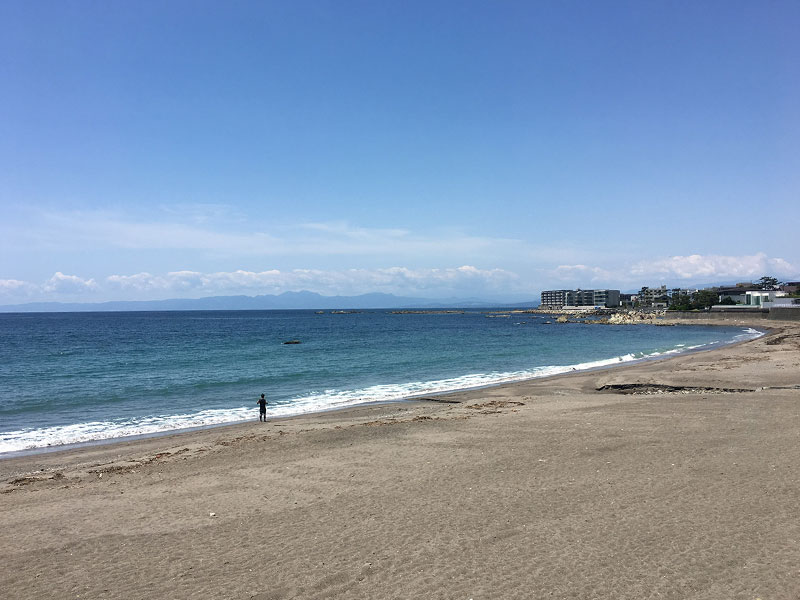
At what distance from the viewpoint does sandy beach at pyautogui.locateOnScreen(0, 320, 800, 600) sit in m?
7.39

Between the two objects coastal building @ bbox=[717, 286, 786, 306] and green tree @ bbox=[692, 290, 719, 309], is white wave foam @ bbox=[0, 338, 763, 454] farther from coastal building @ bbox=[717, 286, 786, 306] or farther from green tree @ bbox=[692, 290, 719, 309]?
green tree @ bbox=[692, 290, 719, 309]

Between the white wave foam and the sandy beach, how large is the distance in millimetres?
2660

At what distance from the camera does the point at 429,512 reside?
9977 millimetres

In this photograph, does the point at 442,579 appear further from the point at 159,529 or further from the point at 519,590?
the point at 159,529

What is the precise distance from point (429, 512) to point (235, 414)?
17.0m

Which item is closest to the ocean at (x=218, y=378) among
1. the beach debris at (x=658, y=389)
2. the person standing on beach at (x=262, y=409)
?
the person standing on beach at (x=262, y=409)

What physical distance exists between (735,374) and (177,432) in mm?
29347

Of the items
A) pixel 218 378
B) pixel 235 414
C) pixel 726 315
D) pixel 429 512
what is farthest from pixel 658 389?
pixel 726 315

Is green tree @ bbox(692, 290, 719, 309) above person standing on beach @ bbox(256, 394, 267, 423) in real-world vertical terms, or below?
above

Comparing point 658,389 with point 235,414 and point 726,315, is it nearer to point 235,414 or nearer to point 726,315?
point 235,414

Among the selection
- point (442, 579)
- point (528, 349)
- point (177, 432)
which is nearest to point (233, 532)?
point (442, 579)

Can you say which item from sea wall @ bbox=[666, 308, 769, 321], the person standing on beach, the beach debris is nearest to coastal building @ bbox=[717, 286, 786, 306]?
sea wall @ bbox=[666, 308, 769, 321]

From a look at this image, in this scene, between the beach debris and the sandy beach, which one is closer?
the sandy beach

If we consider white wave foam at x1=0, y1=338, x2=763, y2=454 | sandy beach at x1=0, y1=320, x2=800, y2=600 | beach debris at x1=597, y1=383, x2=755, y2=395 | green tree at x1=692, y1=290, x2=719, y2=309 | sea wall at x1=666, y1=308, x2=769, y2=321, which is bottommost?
white wave foam at x1=0, y1=338, x2=763, y2=454
